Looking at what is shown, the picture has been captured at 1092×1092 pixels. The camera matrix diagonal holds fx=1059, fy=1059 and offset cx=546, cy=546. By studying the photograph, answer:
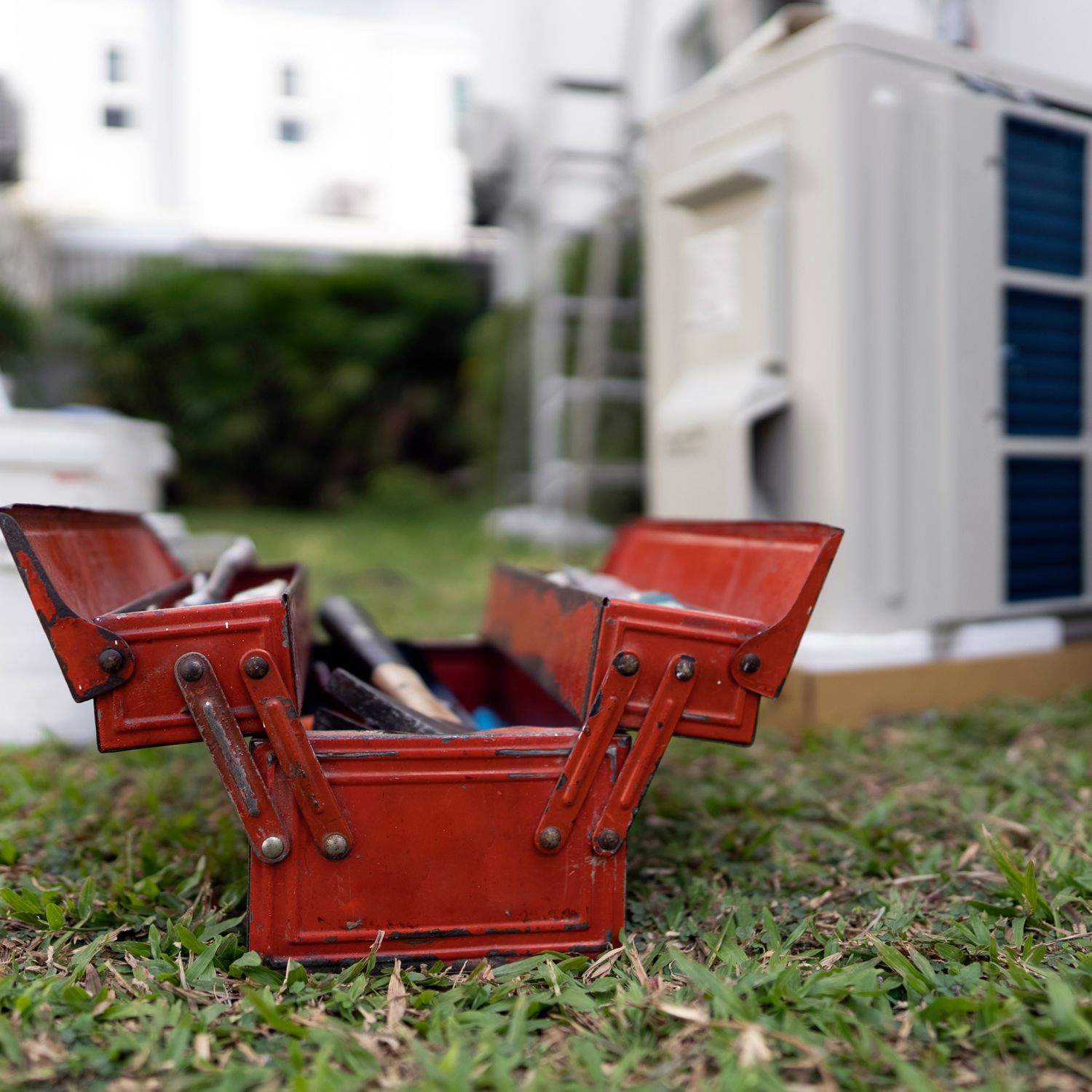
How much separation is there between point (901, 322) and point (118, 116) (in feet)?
33.7

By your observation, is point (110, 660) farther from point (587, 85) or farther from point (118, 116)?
point (118, 116)

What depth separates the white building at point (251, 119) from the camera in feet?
33.1

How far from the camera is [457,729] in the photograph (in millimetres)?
1422

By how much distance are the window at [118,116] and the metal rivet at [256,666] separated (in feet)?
35.6

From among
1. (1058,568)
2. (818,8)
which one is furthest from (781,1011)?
(818,8)

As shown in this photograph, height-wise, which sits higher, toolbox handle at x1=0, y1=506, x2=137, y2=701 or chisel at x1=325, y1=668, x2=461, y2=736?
toolbox handle at x1=0, y1=506, x2=137, y2=701

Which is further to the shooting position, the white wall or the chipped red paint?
the white wall

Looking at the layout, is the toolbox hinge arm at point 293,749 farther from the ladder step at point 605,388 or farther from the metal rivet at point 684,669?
the ladder step at point 605,388

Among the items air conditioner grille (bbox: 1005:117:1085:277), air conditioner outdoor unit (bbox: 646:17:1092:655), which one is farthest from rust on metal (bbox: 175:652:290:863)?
air conditioner grille (bbox: 1005:117:1085:277)

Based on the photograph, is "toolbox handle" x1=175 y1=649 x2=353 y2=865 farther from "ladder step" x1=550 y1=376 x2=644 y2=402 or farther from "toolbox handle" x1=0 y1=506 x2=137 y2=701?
"ladder step" x1=550 y1=376 x2=644 y2=402

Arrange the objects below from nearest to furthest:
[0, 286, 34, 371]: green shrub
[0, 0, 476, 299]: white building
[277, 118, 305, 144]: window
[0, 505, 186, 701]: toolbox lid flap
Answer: [0, 505, 186, 701]: toolbox lid flap, [0, 286, 34, 371]: green shrub, [0, 0, 476, 299]: white building, [277, 118, 305, 144]: window

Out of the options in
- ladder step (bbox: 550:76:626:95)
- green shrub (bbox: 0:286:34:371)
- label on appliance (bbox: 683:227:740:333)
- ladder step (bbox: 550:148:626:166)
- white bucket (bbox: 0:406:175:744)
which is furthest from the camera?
green shrub (bbox: 0:286:34:371)

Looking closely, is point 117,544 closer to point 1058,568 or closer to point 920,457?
point 920,457

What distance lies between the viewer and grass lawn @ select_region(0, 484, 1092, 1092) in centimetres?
104
